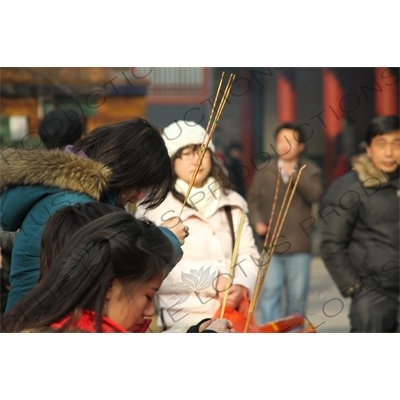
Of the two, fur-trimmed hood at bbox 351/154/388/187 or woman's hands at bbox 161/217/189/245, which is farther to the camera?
fur-trimmed hood at bbox 351/154/388/187

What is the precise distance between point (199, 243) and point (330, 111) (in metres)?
9.61

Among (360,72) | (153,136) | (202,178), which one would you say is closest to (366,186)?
(202,178)

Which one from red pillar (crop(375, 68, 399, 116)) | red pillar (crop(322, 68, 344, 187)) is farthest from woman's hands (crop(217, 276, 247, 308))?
red pillar (crop(322, 68, 344, 187))

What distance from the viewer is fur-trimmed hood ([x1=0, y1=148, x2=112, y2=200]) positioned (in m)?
2.57

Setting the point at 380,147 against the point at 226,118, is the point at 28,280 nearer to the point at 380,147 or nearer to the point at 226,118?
the point at 380,147

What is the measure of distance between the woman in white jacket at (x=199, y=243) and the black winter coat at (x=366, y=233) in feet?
2.41

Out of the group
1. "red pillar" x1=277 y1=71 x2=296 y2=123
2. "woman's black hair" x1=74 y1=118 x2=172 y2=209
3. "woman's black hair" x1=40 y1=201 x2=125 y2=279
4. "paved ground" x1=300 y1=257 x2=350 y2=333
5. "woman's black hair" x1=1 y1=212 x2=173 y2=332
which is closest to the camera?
"woman's black hair" x1=1 y1=212 x2=173 y2=332

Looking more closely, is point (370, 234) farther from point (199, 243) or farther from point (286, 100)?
point (286, 100)

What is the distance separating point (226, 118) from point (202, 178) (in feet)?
31.1

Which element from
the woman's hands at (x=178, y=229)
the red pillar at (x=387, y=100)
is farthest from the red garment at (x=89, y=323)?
the red pillar at (x=387, y=100)

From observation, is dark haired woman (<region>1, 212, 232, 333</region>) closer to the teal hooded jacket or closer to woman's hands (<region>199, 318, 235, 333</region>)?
woman's hands (<region>199, 318, 235, 333</region>)

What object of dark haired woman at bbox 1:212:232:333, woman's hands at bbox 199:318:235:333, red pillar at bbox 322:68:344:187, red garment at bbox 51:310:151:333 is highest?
red pillar at bbox 322:68:344:187

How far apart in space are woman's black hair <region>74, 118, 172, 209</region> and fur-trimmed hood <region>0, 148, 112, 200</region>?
4 centimetres

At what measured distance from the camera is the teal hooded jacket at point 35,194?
256 cm
